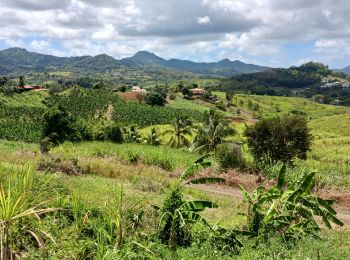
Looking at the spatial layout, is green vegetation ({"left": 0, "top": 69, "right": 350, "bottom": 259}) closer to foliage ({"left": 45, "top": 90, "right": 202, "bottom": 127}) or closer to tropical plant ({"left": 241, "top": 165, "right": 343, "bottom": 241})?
tropical plant ({"left": 241, "top": 165, "right": 343, "bottom": 241})

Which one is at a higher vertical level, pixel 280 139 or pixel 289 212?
pixel 289 212

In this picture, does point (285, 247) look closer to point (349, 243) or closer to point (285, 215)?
point (285, 215)

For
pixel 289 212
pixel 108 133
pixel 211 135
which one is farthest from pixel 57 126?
pixel 289 212

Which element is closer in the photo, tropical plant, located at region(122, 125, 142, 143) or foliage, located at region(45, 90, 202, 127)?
tropical plant, located at region(122, 125, 142, 143)

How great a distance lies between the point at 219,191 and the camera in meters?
25.2

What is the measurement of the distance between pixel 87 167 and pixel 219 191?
26.5 ft

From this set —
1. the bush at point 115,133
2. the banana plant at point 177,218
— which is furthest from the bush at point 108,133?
the banana plant at point 177,218

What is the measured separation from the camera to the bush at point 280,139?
3478cm

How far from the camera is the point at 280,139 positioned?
1380 inches

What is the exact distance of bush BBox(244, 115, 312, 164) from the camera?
34781 mm

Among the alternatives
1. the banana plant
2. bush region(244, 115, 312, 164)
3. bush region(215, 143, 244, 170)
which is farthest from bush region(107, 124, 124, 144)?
the banana plant

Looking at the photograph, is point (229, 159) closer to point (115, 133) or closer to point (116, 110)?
point (115, 133)

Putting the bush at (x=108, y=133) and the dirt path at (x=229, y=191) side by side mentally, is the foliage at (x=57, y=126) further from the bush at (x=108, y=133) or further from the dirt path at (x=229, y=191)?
the dirt path at (x=229, y=191)

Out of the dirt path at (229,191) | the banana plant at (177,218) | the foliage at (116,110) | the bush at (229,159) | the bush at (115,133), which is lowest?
the foliage at (116,110)
